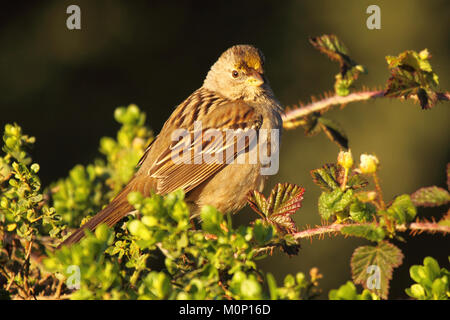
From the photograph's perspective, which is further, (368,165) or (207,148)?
(207,148)

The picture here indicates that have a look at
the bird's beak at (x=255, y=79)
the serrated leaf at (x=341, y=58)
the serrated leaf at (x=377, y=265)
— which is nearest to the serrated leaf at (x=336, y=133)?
the serrated leaf at (x=341, y=58)

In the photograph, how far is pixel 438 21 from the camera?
6.10 metres

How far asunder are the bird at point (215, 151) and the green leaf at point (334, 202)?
1366 millimetres

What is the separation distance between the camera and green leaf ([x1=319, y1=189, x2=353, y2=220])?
1.99 meters

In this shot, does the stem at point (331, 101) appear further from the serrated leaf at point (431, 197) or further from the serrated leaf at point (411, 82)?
the serrated leaf at point (431, 197)

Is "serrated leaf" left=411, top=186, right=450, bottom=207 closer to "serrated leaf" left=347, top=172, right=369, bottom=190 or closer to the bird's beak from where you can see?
"serrated leaf" left=347, top=172, right=369, bottom=190

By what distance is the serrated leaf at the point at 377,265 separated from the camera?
1.90 m

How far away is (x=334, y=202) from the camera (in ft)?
6.61

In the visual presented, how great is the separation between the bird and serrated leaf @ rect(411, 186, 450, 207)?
155 centimetres

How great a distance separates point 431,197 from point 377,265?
0.95 ft

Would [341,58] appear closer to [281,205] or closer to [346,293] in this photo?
[281,205]

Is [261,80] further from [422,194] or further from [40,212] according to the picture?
[422,194]

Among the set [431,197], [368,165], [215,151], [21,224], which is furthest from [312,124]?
[21,224]

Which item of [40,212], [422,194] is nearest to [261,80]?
[40,212]
